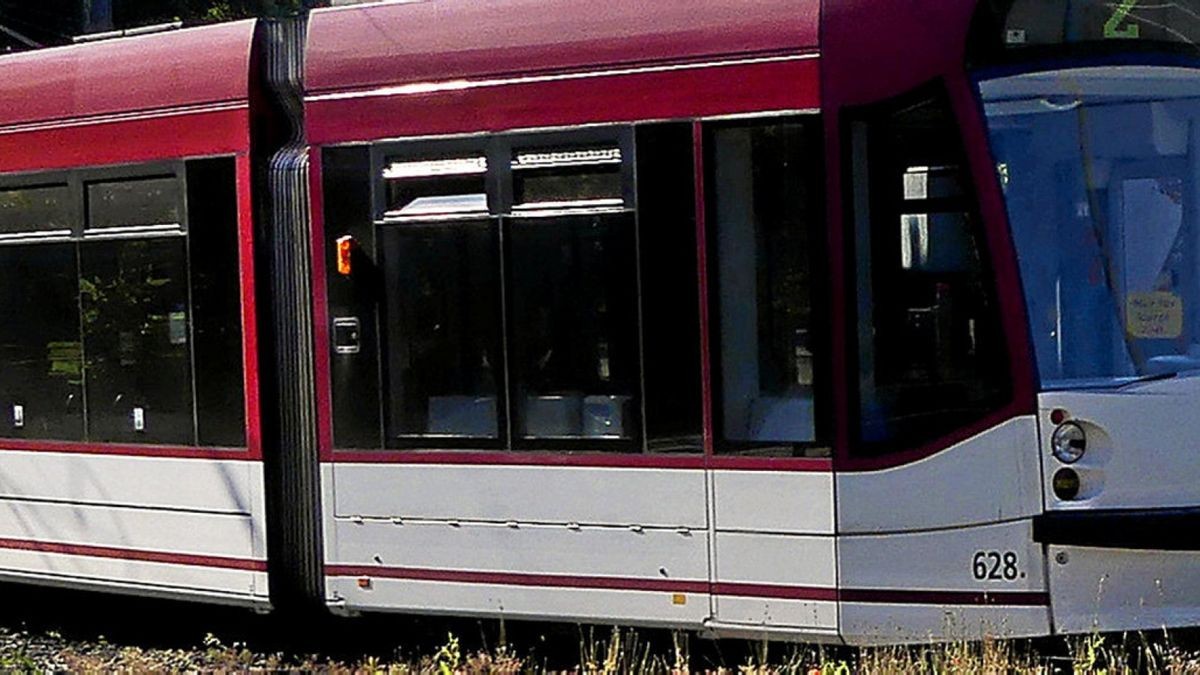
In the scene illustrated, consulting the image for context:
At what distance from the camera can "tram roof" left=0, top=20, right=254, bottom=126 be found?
927cm

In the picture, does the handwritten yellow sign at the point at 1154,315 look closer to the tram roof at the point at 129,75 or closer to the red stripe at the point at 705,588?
the red stripe at the point at 705,588

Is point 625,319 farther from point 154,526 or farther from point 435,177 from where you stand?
point 154,526

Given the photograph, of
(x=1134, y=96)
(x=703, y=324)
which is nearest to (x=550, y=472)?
(x=703, y=324)

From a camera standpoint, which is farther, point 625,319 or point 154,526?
point 154,526

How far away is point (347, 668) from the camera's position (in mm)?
8836

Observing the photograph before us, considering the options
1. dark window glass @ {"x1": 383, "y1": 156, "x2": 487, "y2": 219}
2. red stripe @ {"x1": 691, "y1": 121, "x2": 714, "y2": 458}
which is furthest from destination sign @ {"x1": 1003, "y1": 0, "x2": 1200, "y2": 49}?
dark window glass @ {"x1": 383, "y1": 156, "x2": 487, "y2": 219}

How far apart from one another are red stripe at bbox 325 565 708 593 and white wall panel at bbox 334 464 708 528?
0.83 feet

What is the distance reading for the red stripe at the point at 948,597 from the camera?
757 cm

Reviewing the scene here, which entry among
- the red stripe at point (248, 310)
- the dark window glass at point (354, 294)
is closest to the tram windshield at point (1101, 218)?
the dark window glass at point (354, 294)

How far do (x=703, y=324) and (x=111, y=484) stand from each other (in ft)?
11.9

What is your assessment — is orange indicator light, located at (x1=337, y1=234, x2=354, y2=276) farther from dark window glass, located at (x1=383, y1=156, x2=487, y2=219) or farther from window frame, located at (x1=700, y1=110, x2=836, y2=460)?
window frame, located at (x1=700, y1=110, x2=836, y2=460)

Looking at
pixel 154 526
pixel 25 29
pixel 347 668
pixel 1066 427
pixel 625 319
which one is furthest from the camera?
pixel 25 29

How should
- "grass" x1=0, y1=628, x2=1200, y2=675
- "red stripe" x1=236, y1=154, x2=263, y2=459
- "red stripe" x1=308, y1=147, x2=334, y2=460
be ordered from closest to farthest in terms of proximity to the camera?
"grass" x1=0, y1=628, x2=1200, y2=675
"red stripe" x1=308, y1=147, x2=334, y2=460
"red stripe" x1=236, y1=154, x2=263, y2=459

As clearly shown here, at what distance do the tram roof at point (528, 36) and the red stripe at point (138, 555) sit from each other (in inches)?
93.3
